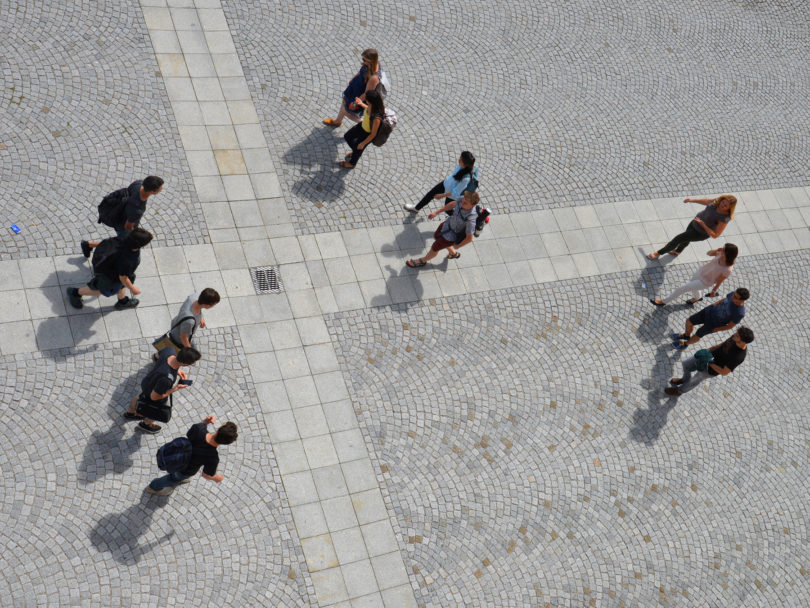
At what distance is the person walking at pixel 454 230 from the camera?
1066 centimetres

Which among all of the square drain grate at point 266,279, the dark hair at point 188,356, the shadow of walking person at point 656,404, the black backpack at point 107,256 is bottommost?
the shadow of walking person at point 656,404

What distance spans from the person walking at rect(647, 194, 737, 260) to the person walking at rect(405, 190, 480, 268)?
3.41 m

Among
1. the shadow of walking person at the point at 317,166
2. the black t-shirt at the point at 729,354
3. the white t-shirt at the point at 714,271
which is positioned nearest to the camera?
the black t-shirt at the point at 729,354

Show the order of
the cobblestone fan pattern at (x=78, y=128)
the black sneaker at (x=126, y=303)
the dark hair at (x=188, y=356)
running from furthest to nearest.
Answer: the cobblestone fan pattern at (x=78, y=128) < the black sneaker at (x=126, y=303) < the dark hair at (x=188, y=356)

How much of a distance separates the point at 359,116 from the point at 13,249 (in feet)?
16.0

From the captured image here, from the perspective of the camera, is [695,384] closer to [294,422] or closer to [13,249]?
[294,422]

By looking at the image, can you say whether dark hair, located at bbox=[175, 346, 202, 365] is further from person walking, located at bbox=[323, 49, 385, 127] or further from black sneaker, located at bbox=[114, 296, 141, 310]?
person walking, located at bbox=[323, 49, 385, 127]

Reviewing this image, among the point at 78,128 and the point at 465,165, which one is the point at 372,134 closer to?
the point at 465,165

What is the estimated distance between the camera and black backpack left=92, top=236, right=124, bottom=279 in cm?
912

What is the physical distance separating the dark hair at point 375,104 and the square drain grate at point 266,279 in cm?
252

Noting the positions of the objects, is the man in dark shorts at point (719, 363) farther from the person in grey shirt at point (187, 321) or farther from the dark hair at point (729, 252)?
the person in grey shirt at point (187, 321)

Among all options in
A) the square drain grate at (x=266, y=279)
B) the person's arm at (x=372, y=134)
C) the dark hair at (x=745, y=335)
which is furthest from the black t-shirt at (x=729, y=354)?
the square drain grate at (x=266, y=279)

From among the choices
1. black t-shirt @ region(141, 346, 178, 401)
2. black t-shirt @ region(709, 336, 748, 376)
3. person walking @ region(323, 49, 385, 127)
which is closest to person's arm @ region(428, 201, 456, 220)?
person walking @ region(323, 49, 385, 127)

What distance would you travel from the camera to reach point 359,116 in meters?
11.9
